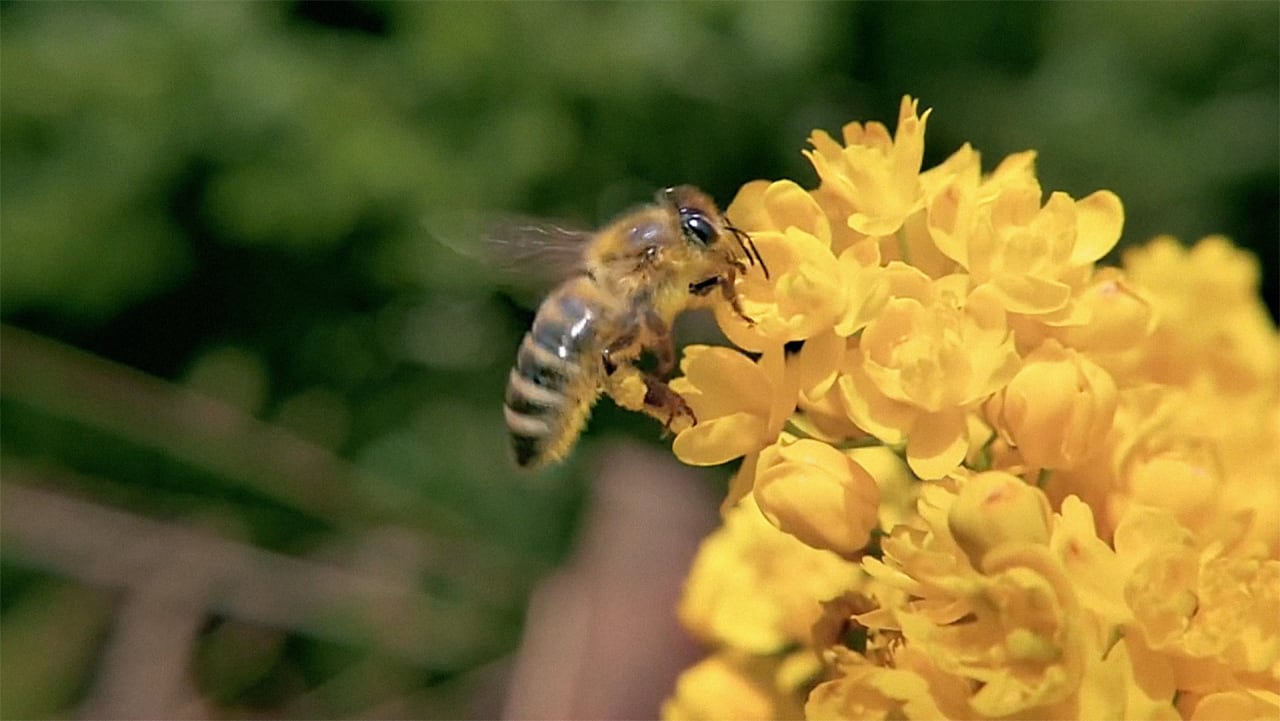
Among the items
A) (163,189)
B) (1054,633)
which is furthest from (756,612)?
(163,189)

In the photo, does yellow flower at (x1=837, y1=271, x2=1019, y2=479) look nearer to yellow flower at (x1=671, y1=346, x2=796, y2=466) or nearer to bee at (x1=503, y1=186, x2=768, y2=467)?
yellow flower at (x1=671, y1=346, x2=796, y2=466)

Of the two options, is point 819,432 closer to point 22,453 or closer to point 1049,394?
point 1049,394

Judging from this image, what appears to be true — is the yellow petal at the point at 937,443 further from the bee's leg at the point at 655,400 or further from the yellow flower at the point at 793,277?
the bee's leg at the point at 655,400

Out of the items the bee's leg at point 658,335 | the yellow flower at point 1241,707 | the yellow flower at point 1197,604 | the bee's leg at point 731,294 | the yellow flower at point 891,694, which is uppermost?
the bee's leg at point 731,294

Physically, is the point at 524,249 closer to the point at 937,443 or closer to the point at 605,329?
the point at 605,329

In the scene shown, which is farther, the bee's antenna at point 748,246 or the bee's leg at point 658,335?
the bee's leg at point 658,335

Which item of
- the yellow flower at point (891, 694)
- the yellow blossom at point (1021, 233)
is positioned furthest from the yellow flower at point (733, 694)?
the yellow blossom at point (1021, 233)

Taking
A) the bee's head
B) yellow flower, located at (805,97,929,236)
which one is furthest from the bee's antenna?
yellow flower, located at (805,97,929,236)

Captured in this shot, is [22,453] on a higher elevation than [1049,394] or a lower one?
lower
